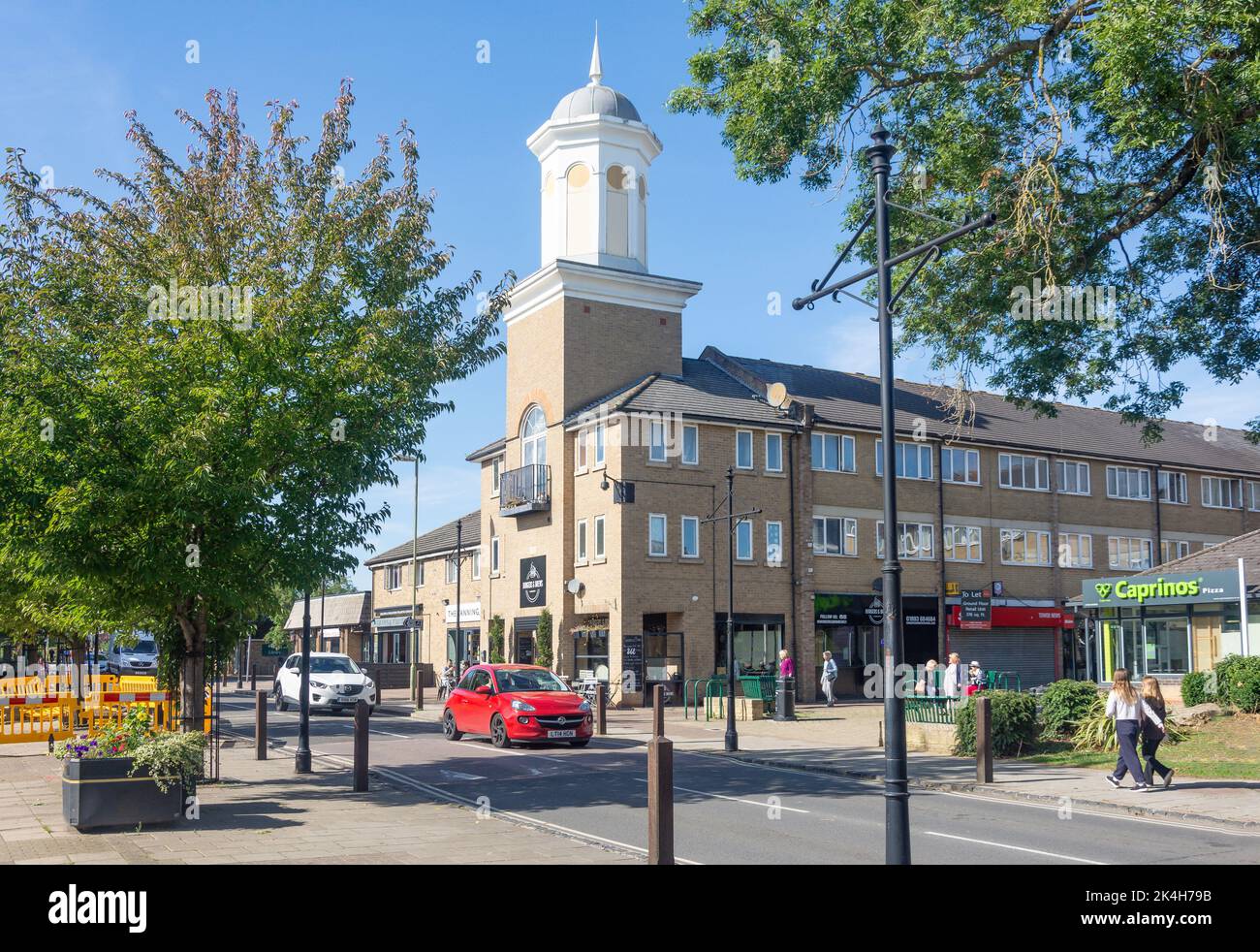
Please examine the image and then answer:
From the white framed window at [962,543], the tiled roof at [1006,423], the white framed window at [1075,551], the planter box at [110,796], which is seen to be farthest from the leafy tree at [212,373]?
the white framed window at [1075,551]

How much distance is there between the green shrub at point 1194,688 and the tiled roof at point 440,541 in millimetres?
31799

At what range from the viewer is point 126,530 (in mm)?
14406

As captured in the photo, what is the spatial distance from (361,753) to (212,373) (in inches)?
212

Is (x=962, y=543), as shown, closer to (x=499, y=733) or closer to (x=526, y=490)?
(x=526, y=490)

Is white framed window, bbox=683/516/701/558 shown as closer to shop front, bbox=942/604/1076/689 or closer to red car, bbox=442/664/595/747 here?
shop front, bbox=942/604/1076/689

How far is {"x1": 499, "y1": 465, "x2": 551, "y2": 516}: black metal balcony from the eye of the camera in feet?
132

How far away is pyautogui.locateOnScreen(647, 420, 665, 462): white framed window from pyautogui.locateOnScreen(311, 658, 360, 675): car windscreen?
451 inches

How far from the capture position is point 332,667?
3294 centimetres

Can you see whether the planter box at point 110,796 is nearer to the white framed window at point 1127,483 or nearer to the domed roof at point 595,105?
the domed roof at point 595,105

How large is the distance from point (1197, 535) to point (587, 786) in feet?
140

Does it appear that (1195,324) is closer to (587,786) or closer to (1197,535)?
(587,786)

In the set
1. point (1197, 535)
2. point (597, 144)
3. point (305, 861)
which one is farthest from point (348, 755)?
point (1197, 535)

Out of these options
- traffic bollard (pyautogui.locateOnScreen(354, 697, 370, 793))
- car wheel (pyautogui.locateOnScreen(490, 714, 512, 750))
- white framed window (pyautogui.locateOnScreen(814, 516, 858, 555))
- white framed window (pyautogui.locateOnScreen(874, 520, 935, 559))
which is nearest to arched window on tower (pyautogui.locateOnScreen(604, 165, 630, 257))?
white framed window (pyautogui.locateOnScreen(814, 516, 858, 555))

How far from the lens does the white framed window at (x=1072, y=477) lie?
46.8m
